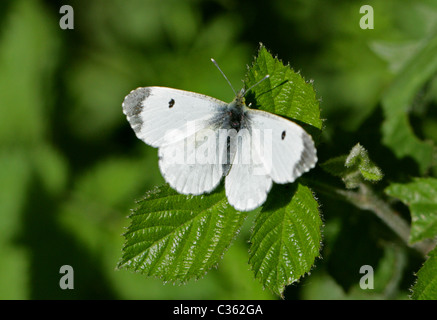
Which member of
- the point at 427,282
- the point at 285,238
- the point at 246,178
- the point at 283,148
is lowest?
the point at 427,282

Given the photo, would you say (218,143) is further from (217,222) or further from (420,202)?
(420,202)

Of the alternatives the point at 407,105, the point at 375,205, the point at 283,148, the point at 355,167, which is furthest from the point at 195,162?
the point at 407,105

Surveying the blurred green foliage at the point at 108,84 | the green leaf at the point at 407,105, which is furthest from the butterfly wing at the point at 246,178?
the blurred green foliage at the point at 108,84

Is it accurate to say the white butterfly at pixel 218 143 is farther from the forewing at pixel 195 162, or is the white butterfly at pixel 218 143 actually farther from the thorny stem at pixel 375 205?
the thorny stem at pixel 375 205

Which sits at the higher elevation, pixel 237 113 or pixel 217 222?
pixel 237 113

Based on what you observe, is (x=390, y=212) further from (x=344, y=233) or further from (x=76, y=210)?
(x=76, y=210)

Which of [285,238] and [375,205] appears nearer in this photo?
[285,238]

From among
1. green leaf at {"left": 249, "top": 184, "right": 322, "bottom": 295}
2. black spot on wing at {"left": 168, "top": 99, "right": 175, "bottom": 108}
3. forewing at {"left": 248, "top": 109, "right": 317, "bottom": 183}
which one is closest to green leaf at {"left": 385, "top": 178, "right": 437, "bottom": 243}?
green leaf at {"left": 249, "top": 184, "right": 322, "bottom": 295}
